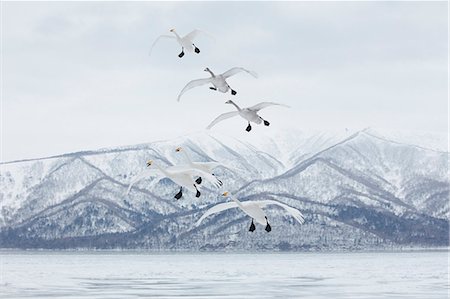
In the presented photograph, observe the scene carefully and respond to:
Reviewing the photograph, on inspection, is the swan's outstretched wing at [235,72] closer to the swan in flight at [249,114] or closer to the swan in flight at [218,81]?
the swan in flight at [218,81]

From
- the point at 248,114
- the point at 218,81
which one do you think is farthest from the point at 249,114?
the point at 218,81

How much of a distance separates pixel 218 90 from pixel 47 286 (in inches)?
3209

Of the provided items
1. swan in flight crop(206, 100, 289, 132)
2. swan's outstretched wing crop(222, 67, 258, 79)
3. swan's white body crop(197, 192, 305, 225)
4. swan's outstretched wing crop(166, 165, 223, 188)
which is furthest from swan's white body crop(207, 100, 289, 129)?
swan's white body crop(197, 192, 305, 225)

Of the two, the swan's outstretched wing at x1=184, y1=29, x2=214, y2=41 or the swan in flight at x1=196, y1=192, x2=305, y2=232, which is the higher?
the swan's outstretched wing at x1=184, y1=29, x2=214, y2=41

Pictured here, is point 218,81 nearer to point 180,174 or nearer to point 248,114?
point 248,114

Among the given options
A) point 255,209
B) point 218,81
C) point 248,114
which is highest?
point 218,81

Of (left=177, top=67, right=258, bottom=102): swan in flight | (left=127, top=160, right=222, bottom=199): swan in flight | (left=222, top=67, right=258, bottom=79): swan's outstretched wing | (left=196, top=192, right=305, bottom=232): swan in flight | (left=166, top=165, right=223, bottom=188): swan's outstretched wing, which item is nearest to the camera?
(left=222, top=67, right=258, bottom=79): swan's outstretched wing

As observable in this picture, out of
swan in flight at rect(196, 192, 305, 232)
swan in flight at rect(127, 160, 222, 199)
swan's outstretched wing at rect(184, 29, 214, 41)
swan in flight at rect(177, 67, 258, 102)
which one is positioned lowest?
swan in flight at rect(196, 192, 305, 232)

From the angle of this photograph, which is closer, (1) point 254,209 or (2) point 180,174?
(2) point 180,174

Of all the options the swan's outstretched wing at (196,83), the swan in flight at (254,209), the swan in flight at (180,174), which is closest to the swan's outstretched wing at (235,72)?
the swan's outstretched wing at (196,83)

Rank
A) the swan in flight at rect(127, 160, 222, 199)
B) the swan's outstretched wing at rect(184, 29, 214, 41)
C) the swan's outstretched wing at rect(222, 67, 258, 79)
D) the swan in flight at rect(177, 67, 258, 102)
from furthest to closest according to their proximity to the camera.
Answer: the swan's outstretched wing at rect(184, 29, 214, 41)
the swan in flight at rect(177, 67, 258, 102)
the swan in flight at rect(127, 160, 222, 199)
the swan's outstretched wing at rect(222, 67, 258, 79)

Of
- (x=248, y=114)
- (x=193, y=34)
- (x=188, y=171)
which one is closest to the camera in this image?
(x=188, y=171)

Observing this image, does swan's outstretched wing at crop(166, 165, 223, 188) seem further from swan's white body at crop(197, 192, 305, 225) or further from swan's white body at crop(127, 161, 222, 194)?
swan's white body at crop(197, 192, 305, 225)

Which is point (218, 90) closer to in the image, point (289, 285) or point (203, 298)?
point (203, 298)
